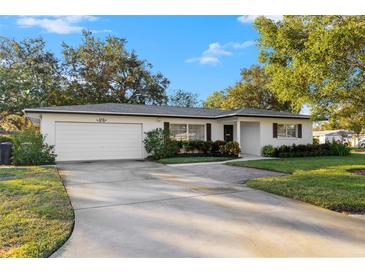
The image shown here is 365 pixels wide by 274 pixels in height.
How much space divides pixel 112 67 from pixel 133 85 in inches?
108

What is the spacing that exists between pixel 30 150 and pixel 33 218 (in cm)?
838

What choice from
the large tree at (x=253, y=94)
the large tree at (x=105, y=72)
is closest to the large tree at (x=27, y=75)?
the large tree at (x=105, y=72)

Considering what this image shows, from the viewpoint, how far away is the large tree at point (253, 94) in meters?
27.2

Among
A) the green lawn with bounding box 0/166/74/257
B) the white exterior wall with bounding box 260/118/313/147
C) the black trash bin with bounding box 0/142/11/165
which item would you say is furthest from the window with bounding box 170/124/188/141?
the green lawn with bounding box 0/166/74/257

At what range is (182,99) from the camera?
111 ft

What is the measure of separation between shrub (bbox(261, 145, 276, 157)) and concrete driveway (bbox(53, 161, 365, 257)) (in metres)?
9.57

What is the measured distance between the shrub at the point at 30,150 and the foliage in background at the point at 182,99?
19966 millimetres

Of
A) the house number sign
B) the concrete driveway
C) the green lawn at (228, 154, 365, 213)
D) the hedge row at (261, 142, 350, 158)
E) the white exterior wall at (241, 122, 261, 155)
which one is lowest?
the concrete driveway

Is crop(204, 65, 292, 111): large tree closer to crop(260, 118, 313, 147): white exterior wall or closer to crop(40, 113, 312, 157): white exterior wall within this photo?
crop(260, 118, 313, 147): white exterior wall

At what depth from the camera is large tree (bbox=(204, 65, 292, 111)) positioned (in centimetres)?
2722

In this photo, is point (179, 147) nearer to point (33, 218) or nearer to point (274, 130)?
point (274, 130)

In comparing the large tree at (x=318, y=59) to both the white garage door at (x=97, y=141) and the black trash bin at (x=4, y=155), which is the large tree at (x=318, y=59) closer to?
the white garage door at (x=97, y=141)
